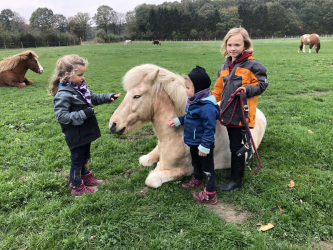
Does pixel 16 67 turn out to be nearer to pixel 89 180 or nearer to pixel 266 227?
pixel 89 180

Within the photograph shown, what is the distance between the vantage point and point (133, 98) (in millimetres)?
3389

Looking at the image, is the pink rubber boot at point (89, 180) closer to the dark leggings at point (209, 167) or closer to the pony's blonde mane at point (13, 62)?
the dark leggings at point (209, 167)

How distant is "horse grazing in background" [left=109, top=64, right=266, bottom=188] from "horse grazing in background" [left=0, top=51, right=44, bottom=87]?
10947 mm

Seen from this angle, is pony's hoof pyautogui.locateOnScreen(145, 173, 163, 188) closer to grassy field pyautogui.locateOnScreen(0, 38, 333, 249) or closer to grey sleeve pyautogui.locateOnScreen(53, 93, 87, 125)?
grassy field pyautogui.locateOnScreen(0, 38, 333, 249)

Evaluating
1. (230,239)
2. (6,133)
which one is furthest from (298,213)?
(6,133)

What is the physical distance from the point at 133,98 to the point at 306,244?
291 centimetres

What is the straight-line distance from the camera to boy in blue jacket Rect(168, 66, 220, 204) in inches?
115

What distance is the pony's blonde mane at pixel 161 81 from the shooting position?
11.0 feet

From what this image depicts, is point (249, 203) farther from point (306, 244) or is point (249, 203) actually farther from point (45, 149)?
point (45, 149)

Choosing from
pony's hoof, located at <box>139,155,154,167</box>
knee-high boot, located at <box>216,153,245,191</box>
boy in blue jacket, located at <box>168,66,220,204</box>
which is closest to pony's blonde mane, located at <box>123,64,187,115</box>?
boy in blue jacket, located at <box>168,66,220,204</box>

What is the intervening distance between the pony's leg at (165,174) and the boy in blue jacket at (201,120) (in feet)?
1.53

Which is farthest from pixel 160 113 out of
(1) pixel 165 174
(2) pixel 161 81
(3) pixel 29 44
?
(3) pixel 29 44

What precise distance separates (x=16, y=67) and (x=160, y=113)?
37.8 feet

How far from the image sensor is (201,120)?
10.1 feet
